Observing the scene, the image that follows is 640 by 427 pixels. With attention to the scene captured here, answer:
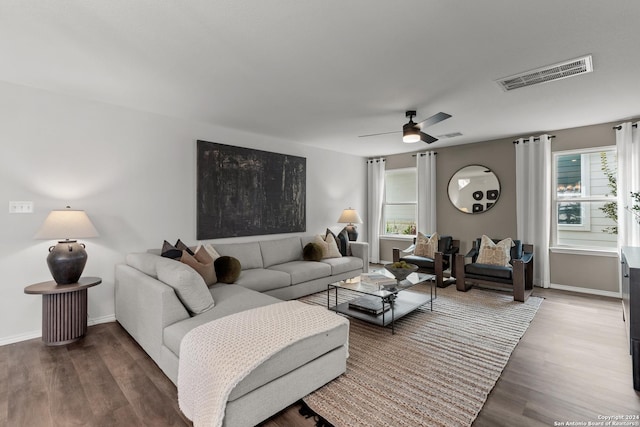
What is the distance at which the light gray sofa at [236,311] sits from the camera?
67.8 inches

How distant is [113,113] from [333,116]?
2.62 meters

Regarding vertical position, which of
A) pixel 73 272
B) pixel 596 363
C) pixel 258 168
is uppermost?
pixel 258 168

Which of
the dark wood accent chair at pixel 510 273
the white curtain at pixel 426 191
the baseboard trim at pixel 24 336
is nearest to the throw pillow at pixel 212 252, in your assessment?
the baseboard trim at pixel 24 336

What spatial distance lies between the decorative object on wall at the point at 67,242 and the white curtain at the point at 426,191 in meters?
5.40

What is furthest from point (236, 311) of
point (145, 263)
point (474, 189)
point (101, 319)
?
point (474, 189)

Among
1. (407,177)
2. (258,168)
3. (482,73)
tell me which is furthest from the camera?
(407,177)

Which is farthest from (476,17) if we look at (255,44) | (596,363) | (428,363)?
(596,363)

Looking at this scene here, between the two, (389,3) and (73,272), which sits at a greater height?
(389,3)

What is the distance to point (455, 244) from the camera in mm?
5441

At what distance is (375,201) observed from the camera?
22.6ft

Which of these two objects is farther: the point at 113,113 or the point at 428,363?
the point at 113,113

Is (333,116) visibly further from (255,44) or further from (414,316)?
(414,316)

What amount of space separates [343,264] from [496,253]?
2.31 m

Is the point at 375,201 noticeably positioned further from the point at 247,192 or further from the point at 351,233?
the point at 247,192
